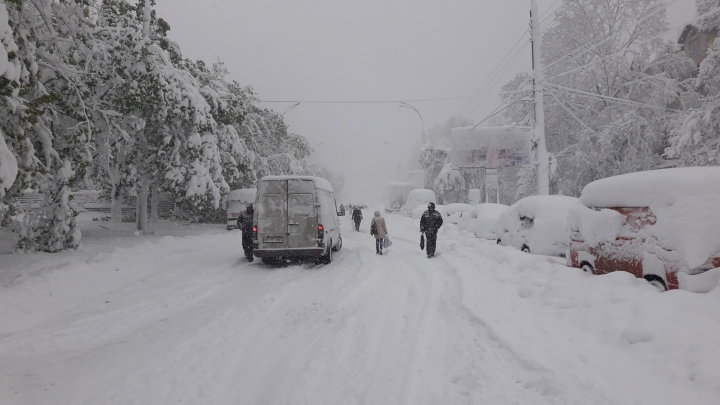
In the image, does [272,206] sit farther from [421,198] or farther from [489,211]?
[421,198]

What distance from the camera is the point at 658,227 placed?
5.70 metres

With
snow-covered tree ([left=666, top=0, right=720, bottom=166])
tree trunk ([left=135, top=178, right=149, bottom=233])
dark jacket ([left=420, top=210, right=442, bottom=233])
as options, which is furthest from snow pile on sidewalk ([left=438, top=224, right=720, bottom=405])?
tree trunk ([left=135, top=178, right=149, bottom=233])

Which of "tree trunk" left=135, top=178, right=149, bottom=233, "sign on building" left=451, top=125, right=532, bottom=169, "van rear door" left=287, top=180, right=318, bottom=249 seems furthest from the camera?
"sign on building" left=451, top=125, right=532, bottom=169

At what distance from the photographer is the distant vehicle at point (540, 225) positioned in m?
10.8

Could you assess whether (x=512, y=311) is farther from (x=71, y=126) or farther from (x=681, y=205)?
(x=71, y=126)

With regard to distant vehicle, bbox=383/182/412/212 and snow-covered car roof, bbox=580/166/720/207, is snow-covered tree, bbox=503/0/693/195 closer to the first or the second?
snow-covered car roof, bbox=580/166/720/207

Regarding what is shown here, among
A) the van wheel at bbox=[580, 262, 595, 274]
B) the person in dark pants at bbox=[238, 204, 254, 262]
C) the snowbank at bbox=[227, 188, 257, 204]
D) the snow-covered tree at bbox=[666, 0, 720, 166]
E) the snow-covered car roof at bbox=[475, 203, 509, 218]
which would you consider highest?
the snow-covered tree at bbox=[666, 0, 720, 166]

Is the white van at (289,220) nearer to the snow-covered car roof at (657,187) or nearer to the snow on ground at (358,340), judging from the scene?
the snow on ground at (358,340)

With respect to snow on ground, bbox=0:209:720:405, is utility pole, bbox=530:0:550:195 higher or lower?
higher

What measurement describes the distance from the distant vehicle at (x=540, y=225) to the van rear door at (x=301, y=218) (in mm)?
6285

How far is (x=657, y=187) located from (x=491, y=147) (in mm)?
23527

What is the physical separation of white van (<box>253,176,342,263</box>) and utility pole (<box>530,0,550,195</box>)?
12.0 metres

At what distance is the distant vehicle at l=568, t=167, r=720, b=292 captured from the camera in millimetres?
5109

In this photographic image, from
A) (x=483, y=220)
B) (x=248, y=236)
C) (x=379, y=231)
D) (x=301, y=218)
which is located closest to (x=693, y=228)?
(x=301, y=218)
